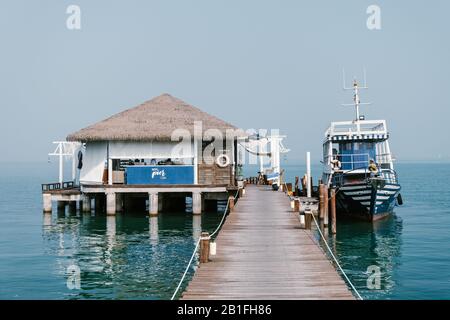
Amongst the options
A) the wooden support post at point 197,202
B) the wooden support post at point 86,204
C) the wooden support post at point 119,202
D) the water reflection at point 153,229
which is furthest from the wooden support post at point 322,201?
the wooden support post at point 86,204

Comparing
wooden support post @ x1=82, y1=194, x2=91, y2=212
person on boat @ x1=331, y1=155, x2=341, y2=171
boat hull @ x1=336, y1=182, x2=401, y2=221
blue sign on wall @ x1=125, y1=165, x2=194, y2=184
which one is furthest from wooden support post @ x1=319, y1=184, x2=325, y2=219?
wooden support post @ x1=82, y1=194, x2=91, y2=212

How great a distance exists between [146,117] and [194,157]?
423 cm

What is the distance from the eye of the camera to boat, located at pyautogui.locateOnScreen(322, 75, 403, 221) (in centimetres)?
3353

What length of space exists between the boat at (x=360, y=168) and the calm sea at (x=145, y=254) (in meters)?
1.18

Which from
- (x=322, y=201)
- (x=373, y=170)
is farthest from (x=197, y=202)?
(x=373, y=170)

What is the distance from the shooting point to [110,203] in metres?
35.8

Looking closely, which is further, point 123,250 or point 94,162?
point 94,162

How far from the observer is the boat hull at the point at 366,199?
108 feet

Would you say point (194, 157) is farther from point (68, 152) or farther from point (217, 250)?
point (217, 250)

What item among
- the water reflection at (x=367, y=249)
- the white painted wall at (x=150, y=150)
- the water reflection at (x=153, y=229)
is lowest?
the water reflection at (x=367, y=249)

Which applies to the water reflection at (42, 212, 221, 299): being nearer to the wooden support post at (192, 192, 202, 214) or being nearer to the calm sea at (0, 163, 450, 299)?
the calm sea at (0, 163, 450, 299)

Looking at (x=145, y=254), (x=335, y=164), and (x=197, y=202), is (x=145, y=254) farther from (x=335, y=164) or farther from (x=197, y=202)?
(x=335, y=164)

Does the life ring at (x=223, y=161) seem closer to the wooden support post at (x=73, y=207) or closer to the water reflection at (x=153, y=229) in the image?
the water reflection at (x=153, y=229)

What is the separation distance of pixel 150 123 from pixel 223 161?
4.93 metres
